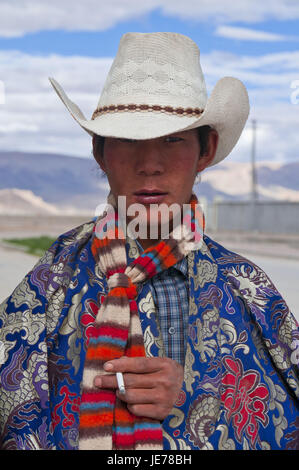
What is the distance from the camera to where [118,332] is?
2.10m

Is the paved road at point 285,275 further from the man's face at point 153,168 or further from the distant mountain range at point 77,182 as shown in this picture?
the distant mountain range at point 77,182

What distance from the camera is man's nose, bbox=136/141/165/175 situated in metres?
2.23

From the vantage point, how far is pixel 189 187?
2.35m

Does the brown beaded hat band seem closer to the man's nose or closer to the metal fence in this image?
the man's nose

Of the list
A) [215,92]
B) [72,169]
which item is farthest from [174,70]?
[72,169]

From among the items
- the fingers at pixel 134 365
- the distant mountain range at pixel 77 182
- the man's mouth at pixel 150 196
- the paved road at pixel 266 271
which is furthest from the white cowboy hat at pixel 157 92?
the distant mountain range at pixel 77 182

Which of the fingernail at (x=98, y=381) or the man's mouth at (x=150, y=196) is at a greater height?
the man's mouth at (x=150, y=196)

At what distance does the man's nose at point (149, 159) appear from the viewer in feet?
7.32

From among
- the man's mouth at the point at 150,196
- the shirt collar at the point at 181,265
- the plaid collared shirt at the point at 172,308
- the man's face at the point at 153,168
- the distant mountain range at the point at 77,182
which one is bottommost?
the plaid collared shirt at the point at 172,308

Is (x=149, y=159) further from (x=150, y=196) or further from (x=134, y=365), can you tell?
A: (x=134, y=365)

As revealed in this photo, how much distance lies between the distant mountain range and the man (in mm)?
124356

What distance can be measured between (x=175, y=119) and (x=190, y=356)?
0.77 meters

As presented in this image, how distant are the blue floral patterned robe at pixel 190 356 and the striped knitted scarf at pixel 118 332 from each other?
82 mm
